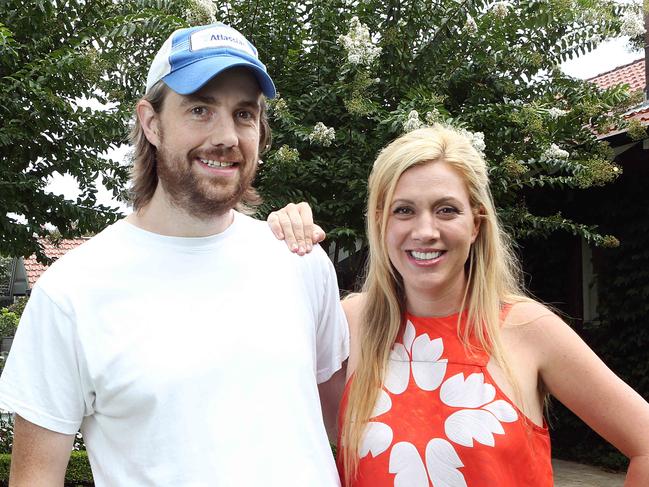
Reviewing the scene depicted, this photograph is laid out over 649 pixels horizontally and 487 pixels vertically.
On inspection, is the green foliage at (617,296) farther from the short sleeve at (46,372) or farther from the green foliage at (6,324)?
the green foliage at (6,324)

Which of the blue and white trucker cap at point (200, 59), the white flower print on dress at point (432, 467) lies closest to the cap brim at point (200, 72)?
the blue and white trucker cap at point (200, 59)

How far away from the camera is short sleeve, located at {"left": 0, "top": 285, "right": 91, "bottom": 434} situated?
1.79 metres

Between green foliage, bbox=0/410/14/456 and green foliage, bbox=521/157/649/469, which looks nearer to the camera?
green foliage, bbox=0/410/14/456

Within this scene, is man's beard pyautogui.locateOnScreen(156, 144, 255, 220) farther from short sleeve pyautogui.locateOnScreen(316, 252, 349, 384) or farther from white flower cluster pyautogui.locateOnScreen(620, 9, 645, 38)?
white flower cluster pyautogui.locateOnScreen(620, 9, 645, 38)

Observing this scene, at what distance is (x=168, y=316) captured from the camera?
1893mm

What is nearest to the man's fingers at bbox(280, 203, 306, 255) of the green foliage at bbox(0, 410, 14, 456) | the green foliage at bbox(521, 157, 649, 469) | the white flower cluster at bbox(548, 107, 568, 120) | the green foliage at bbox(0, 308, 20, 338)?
the white flower cluster at bbox(548, 107, 568, 120)

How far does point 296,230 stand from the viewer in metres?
2.24

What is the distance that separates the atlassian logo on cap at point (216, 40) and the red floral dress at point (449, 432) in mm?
965

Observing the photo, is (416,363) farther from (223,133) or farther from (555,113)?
(555,113)

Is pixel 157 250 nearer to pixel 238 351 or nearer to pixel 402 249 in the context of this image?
pixel 238 351

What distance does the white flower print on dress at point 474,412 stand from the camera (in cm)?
206

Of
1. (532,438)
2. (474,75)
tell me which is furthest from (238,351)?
(474,75)

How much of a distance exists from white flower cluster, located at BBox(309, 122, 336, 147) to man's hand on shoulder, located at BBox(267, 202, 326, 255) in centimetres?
273

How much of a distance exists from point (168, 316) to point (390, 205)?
0.75 meters
